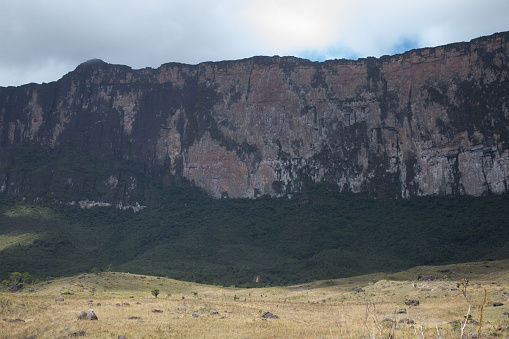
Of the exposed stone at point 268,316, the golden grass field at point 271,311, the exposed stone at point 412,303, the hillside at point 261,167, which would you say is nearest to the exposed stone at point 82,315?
the golden grass field at point 271,311

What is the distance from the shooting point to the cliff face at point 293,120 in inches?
3927

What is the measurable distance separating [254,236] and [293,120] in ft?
102

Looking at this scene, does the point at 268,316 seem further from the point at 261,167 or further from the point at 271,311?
the point at 261,167

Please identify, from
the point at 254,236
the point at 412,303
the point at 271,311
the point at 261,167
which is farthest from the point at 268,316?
the point at 261,167

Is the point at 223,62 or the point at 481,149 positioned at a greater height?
the point at 223,62

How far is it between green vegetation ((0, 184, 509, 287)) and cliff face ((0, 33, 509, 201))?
526cm

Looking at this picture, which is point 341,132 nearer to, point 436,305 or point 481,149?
point 481,149

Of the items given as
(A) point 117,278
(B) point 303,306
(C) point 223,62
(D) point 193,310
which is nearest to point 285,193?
(C) point 223,62

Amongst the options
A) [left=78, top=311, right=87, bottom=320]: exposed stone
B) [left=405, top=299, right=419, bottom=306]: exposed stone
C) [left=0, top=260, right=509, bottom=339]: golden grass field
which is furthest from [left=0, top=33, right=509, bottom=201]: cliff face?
[left=78, top=311, right=87, bottom=320]: exposed stone

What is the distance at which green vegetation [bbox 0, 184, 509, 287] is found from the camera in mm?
81625

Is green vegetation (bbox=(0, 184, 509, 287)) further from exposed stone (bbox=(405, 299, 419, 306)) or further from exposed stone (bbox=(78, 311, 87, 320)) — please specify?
exposed stone (bbox=(78, 311, 87, 320))

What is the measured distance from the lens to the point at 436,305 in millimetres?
36500

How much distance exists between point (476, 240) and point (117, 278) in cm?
6020

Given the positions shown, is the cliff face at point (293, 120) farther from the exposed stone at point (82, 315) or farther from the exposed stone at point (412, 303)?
the exposed stone at point (82, 315)
